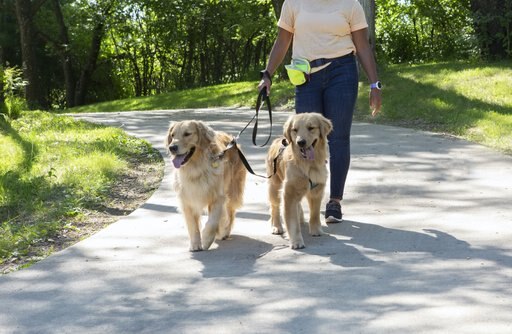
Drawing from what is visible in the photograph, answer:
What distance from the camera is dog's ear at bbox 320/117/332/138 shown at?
277 inches

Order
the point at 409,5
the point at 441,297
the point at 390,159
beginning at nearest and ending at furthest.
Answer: the point at 441,297, the point at 390,159, the point at 409,5

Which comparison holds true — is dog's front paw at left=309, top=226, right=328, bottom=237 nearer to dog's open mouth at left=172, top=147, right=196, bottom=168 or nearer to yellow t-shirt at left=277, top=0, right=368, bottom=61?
dog's open mouth at left=172, top=147, right=196, bottom=168

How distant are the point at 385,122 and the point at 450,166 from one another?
519 cm

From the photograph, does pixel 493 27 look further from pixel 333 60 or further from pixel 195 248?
pixel 195 248

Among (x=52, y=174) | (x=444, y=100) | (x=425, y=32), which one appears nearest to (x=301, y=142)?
(x=52, y=174)

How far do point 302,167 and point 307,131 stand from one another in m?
0.32

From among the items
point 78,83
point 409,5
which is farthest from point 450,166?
point 78,83

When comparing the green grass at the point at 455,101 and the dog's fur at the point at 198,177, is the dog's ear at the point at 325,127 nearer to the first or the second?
the dog's fur at the point at 198,177

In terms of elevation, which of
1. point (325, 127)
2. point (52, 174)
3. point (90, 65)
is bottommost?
point (52, 174)

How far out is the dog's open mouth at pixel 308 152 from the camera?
698 centimetres

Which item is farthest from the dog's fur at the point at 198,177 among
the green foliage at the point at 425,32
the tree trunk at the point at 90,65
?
the tree trunk at the point at 90,65

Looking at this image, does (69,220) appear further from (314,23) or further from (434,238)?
(434,238)

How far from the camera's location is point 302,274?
5.92 metres

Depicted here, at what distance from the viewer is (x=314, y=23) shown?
745 centimetres
